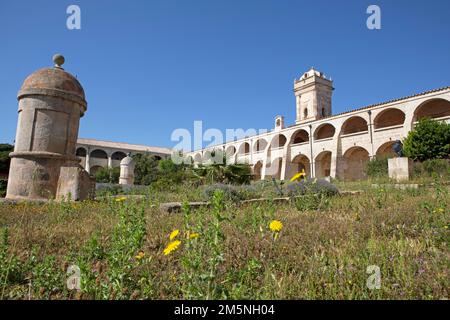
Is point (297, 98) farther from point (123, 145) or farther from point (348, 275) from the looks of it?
point (348, 275)

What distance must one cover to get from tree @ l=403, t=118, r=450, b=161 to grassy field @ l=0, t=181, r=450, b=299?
16.7 meters

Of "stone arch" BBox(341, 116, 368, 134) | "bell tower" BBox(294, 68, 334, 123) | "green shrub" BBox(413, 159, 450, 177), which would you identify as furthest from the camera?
"bell tower" BBox(294, 68, 334, 123)

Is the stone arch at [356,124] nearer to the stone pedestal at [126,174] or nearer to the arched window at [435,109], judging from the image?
the arched window at [435,109]

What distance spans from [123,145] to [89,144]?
5.83 m

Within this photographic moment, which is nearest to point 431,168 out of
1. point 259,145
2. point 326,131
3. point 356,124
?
point 356,124

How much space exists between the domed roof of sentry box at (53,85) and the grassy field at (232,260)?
4291mm

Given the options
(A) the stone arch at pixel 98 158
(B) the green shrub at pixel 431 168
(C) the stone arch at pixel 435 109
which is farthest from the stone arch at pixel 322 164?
(A) the stone arch at pixel 98 158

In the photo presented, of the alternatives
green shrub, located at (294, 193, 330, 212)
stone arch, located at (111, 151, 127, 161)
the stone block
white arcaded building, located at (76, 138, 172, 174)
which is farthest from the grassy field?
stone arch, located at (111, 151, 127, 161)

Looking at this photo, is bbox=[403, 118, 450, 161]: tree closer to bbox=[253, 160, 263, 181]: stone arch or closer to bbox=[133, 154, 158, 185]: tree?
bbox=[253, 160, 263, 181]: stone arch

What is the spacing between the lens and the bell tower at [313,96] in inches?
1250

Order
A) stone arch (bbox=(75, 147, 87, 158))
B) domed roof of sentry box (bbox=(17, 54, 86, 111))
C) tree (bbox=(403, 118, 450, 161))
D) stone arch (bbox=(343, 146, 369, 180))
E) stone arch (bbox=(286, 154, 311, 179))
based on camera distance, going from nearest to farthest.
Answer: domed roof of sentry box (bbox=(17, 54, 86, 111)), tree (bbox=(403, 118, 450, 161)), stone arch (bbox=(343, 146, 369, 180)), stone arch (bbox=(286, 154, 311, 179)), stone arch (bbox=(75, 147, 87, 158))

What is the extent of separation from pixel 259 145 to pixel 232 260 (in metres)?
34.1

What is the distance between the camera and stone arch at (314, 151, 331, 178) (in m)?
27.4
